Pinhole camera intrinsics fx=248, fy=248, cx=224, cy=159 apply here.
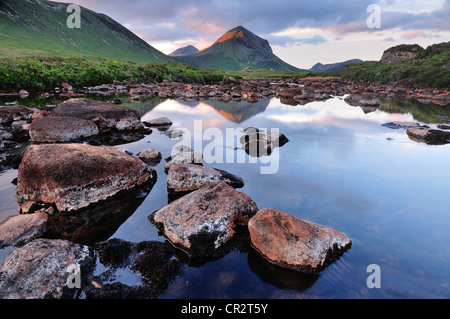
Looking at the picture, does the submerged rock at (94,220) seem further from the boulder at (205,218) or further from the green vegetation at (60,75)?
the green vegetation at (60,75)

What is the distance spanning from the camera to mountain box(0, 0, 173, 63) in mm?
116500

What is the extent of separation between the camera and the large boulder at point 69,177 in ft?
19.0

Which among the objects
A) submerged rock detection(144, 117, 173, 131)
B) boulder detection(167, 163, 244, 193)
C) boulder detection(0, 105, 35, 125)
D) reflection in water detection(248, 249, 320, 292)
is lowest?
reflection in water detection(248, 249, 320, 292)

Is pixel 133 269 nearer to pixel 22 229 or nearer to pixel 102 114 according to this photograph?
pixel 22 229

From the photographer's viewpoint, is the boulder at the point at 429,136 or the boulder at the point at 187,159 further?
the boulder at the point at 429,136

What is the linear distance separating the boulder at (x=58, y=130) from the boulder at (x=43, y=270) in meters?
8.58

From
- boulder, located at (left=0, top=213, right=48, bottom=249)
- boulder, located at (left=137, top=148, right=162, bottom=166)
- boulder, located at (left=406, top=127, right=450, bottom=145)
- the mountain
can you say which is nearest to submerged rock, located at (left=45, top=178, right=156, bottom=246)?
boulder, located at (left=0, top=213, right=48, bottom=249)

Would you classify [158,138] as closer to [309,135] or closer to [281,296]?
[309,135]

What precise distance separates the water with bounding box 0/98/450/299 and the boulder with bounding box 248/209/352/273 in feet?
0.49

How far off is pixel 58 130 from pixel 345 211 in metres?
11.9

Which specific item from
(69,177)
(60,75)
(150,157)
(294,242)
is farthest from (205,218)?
(60,75)

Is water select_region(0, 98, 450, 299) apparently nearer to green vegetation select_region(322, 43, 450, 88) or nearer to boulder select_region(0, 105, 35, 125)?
boulder select_region(0, 105, 35, 125)

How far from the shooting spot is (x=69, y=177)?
19.3 feet

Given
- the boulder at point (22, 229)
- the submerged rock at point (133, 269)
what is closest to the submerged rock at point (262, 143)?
the submerged rock at point (133, 269)
